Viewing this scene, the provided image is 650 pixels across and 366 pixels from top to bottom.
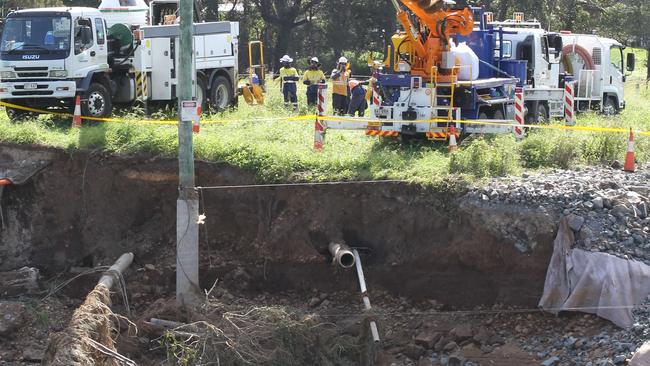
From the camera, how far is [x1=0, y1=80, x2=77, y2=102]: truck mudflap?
719 inches

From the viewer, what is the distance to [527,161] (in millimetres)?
14961

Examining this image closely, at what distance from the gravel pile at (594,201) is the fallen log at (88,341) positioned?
18.6 feet

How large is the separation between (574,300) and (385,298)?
304 centimetres

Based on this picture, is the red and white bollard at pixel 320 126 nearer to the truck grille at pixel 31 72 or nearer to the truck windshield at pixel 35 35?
the truck windshield at pixel 35 35

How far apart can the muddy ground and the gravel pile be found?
10.0 inches

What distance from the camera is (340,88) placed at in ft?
69.9

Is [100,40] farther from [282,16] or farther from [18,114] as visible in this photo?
[282,16]

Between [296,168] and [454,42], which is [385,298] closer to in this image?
[296,168]

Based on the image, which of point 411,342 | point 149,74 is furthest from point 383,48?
point 411,342

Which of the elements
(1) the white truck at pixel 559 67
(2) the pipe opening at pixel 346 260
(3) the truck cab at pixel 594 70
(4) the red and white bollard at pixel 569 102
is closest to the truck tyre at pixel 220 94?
(1) the white truck at pixel 559 67

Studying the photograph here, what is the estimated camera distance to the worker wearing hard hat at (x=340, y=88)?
21191 mm

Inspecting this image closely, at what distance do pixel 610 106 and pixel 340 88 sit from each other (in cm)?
867

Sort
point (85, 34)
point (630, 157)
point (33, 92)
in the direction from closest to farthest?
point (630, 157) → point (33, 92) → point (85, 34)

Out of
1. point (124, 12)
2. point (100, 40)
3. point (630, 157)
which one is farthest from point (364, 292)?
point (124, 12)
